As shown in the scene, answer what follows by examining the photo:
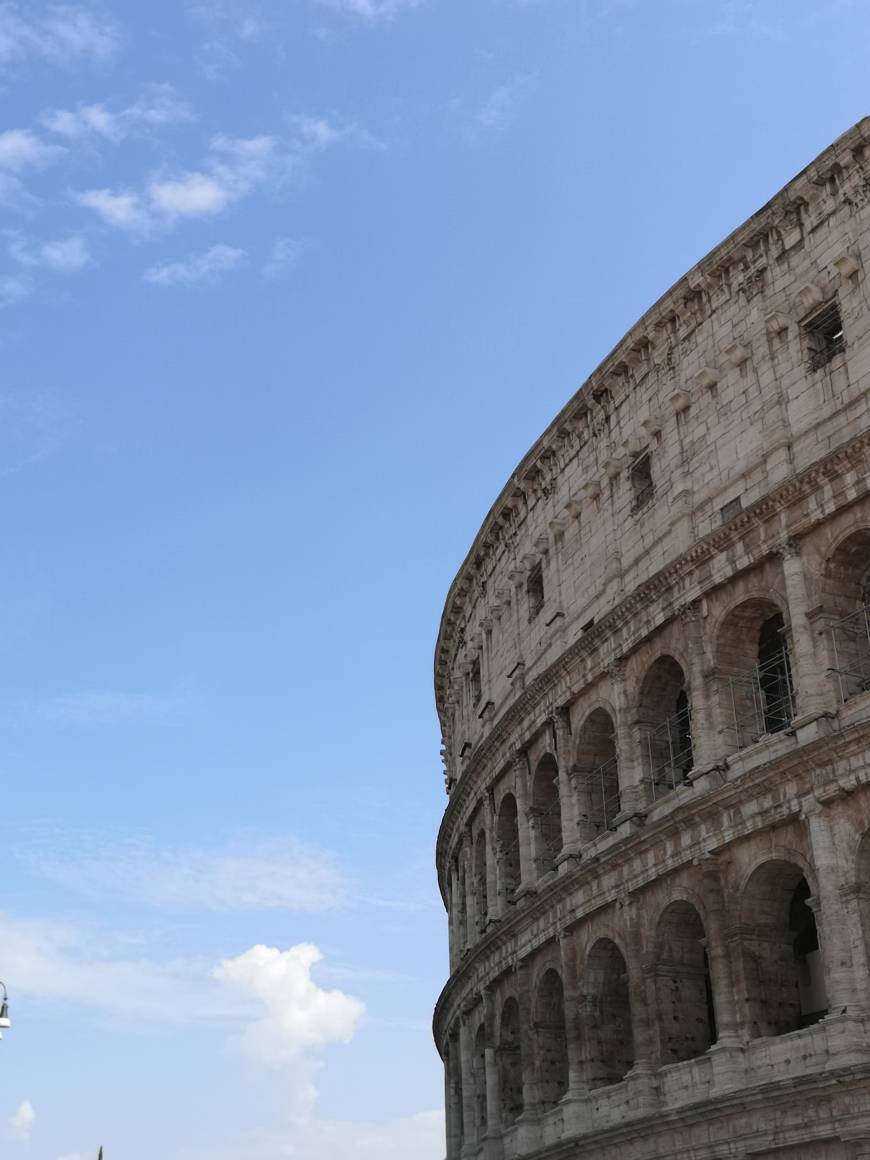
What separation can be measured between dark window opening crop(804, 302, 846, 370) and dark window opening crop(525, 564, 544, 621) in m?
8.64

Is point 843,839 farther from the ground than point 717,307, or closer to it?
closer to it

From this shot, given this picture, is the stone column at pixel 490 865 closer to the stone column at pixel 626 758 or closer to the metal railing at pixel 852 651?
the stone column at pixel 626 758

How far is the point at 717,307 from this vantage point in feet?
84.0

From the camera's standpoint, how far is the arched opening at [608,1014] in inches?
969

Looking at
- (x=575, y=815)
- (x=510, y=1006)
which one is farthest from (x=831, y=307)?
(x=510, y=1006)

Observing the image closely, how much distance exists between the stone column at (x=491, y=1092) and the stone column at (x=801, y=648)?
11.7 m

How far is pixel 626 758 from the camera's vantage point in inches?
976

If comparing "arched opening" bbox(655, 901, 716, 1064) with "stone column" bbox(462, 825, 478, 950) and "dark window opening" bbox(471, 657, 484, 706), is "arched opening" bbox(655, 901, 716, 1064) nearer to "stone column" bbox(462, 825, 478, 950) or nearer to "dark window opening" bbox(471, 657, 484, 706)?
"stone column" bbox(462, 825, 478, 950)

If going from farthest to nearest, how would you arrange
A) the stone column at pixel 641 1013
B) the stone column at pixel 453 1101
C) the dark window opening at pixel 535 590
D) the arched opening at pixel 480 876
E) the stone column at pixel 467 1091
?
1. the stone column at pixel 453 1101
2. the arched opening at pixel 480 876
3. the stone column at pixel 467 1091
4. the dark window opening at pixel 535 590
5. the stone column at pixel 641 1013

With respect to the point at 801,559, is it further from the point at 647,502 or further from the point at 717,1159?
the point at 717,1159

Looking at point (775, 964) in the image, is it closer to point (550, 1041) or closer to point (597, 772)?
point (597, 772)

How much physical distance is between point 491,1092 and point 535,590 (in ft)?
33.1

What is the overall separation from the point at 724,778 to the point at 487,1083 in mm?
10608

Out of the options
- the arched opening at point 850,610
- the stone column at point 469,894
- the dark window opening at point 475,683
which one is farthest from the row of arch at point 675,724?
the dark window opening at point 475,683
